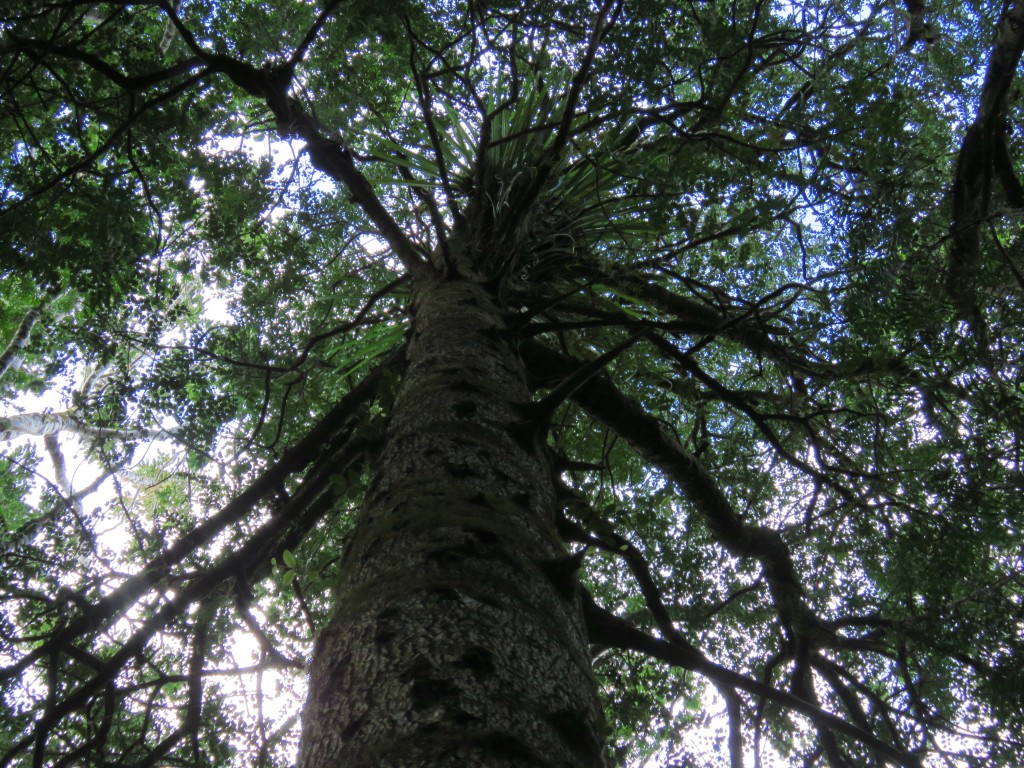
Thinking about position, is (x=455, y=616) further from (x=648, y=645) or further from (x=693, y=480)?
(x=693, y=480)

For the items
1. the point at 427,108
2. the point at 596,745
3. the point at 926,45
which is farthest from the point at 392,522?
the point at 926,45

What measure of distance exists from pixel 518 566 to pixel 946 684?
301 cm

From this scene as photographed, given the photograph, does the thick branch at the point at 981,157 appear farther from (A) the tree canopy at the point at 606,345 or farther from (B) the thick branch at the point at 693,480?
(B) the thick branch at the point at 693,480

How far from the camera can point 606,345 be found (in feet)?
13.6

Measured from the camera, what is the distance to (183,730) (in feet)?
6.75

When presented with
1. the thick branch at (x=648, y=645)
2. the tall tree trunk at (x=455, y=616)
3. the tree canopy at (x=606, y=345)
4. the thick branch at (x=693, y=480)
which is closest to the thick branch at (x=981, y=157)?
the tree canopy at (x=606, y=345)

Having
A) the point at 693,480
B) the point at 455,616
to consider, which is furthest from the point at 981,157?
the point at 455,616

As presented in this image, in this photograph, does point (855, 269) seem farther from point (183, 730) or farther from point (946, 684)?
point (183, 730)

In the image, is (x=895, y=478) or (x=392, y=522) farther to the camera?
(x=895, y=478)

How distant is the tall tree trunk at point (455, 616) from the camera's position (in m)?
0.97

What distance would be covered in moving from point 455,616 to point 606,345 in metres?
3.10

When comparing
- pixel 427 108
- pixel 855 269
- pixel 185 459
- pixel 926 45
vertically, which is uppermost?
pixel 926 45

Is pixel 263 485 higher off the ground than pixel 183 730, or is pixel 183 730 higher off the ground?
pixel 263 485

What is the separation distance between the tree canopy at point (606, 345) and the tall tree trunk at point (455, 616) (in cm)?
25
